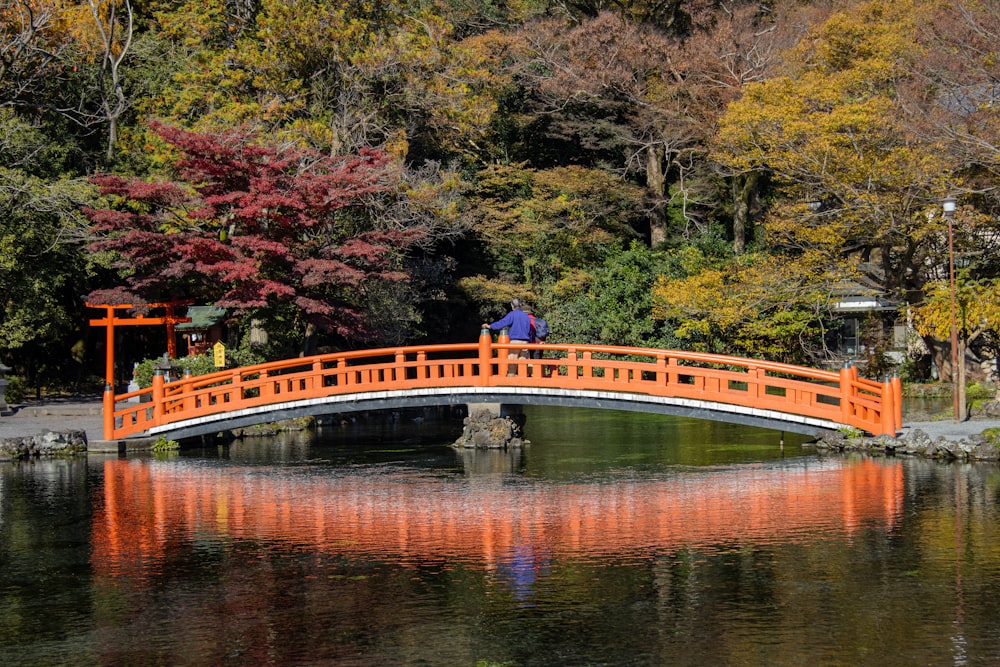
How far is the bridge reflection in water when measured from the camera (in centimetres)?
1499

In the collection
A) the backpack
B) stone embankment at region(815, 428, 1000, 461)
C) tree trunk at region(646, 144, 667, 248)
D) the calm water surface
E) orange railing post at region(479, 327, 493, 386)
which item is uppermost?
tree trunk at region(646, 144, 667, 248)

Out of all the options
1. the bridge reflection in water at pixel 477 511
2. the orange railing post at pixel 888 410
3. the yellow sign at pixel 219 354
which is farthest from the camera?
the yellow sign at pixel 219 354

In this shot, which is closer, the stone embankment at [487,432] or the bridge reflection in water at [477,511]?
the bridge reflection in water at [477,511]

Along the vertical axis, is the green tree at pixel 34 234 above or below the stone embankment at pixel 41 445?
above

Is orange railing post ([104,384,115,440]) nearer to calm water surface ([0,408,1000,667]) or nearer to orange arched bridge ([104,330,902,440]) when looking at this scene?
orange arched bridge ([104,330,902,440])

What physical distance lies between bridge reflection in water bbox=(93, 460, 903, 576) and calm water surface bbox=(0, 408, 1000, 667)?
7 centimetres

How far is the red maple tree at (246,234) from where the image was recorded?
29.7 meters

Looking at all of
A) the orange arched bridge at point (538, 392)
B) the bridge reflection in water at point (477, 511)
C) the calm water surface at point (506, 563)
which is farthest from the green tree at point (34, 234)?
the bridge reflection in water at point (477, 511)

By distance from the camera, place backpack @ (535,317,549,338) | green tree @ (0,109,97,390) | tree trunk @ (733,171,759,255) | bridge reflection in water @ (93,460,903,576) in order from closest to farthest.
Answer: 1. bridge reflection in water @ (93,460,903,576)
2. backpack @ (535,317,549,338)
3. green tree @ (0,109,97,390)
4. tree trunk @ (733,171,759,255)

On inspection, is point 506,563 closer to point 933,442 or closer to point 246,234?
point 933,442

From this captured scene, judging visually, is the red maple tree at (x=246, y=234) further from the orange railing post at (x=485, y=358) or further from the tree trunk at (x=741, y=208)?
the tree trunk at (x=741, y=208)

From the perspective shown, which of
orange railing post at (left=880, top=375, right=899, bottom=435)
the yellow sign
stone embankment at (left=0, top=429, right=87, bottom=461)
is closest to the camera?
orange railing post at (left=880, top=375, right=899, bottom=435)

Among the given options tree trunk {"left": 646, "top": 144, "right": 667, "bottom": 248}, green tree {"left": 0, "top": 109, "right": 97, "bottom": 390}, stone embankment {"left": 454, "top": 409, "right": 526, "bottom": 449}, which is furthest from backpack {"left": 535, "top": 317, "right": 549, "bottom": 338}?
tree trunk {"left": 646, "top": 144, "right": 667, "bottom": 248}

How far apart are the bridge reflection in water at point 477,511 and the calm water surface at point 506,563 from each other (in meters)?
0.07
